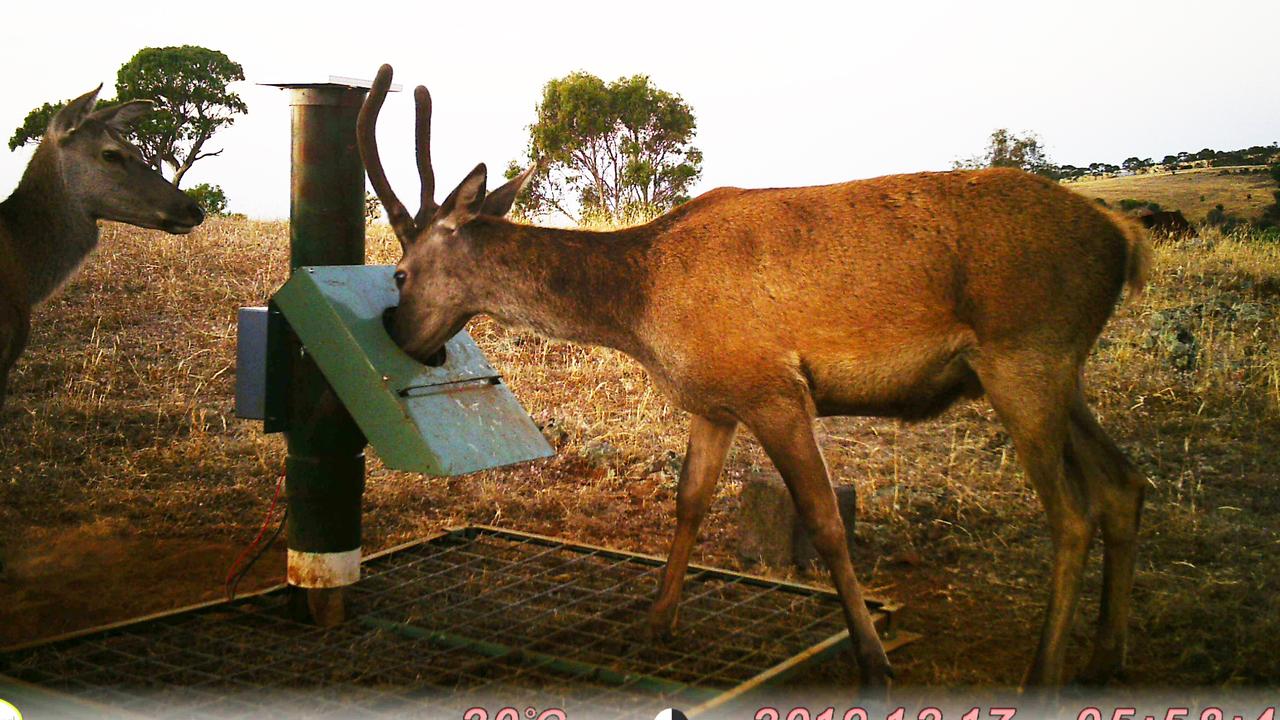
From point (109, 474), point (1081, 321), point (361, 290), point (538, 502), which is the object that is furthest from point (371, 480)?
point (1081, 321)

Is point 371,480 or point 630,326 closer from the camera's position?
point 630,326

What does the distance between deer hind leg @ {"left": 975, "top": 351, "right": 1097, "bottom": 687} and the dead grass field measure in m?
0.42

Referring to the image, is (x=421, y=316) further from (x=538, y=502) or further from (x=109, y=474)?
(x=109, y=474)

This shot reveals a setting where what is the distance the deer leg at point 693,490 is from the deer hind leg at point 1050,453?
1177mm

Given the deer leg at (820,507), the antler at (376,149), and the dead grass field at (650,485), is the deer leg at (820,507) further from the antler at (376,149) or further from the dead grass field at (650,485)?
the antler at (376,149)

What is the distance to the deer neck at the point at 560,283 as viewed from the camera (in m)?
4.63

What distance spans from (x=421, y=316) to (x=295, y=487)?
950mm

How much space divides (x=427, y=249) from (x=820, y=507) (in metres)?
1.89

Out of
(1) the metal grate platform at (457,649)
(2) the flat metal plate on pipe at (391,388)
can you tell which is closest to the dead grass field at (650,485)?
(1) the metal grate platform at (457,649)

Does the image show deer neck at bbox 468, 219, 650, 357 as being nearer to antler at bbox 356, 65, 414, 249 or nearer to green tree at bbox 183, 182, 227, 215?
antler at bbox 356, 65, 414, 249

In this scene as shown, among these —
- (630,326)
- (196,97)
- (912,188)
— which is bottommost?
(630,326)

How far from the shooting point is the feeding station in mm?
4562

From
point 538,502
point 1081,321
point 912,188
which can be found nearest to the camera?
point 1081,321

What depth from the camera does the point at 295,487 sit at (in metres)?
4.82
